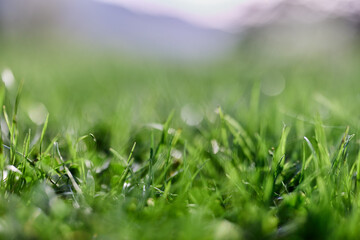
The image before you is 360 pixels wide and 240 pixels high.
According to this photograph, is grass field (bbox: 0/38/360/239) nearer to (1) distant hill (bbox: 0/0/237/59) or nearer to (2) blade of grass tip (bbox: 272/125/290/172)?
(2) blade of grass tip (bbox: 272/125/290/172)

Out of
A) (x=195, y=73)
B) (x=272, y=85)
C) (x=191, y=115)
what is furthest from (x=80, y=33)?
(x=191, y=115)

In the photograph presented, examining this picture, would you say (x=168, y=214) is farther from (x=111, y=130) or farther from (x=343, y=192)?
(x=111, y=130)

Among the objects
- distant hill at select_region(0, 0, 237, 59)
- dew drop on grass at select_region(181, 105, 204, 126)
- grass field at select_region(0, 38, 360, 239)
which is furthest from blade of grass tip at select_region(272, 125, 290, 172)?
distant hill at select_region(0, 0, 237, 59)

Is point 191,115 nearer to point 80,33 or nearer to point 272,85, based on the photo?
point 272,85

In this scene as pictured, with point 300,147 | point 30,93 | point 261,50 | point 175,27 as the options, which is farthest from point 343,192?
point 175,27

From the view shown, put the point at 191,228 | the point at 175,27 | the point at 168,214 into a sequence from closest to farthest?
the point at 191,228
the point at 168,214
the point at 175,27

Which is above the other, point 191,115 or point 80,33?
point 191,115
